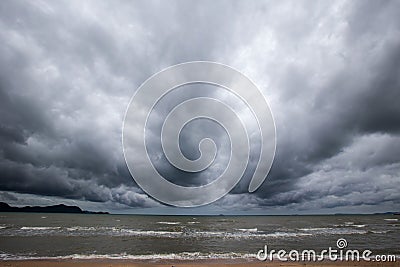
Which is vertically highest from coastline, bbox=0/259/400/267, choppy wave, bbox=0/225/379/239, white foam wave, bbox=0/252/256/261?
coastline, bbox=0/259/400/267

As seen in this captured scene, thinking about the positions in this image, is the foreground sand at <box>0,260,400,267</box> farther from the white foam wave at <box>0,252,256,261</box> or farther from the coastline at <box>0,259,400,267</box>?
the white foam wave at <box>0,252,256,261</box>

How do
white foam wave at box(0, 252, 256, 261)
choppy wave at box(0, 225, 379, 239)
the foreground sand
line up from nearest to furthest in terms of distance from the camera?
the foreground sand < white foam wave at box(0, 252, 256, 261) < choppy wave at box(0, 225, 379, 239)

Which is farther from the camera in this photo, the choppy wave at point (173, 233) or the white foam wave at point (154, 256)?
the choppy wave at point (173, 233)

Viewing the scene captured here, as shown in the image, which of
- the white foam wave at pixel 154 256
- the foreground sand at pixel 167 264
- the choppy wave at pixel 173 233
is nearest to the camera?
the foreground sand at pixel 167 264

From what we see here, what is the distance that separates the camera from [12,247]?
2684 centimetres

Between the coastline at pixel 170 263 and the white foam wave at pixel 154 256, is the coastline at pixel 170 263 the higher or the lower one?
the higher one

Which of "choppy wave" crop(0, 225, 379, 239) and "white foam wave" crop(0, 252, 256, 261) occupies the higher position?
"white foam wave" crop(0, 252, 256, 261)

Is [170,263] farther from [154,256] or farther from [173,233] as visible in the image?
[173,233]

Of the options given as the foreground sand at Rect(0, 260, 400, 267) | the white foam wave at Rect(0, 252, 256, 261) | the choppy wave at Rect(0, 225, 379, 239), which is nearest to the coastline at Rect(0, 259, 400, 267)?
the foreground sand at Rect(0, 260, 400, 267)

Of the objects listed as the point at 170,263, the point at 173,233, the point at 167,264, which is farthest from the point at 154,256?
the point at 173,233

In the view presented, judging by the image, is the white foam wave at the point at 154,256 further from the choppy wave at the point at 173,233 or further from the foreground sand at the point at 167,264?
the choppy wave at the point at 173,233

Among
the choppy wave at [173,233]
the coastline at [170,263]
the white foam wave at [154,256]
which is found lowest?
the choppy wave at [173,233]

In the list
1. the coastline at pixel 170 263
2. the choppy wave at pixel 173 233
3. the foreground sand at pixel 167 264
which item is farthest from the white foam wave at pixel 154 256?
the choppy wave at pixel 173 233

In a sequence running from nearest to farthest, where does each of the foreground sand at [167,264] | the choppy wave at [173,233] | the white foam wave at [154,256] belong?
1. the foreground sand at [167,264]
2. the white foam wave at [154,256]
3. the choppy wave at [173,233]
